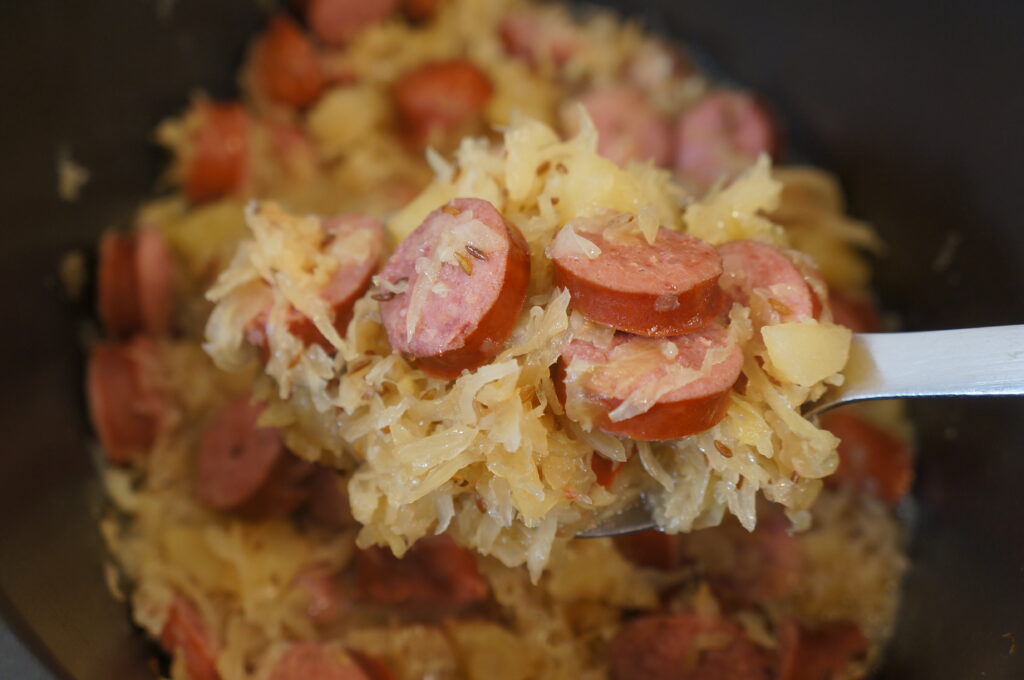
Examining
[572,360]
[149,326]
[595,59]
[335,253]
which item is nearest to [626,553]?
[572,360]

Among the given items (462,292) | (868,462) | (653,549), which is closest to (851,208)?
(868,462)

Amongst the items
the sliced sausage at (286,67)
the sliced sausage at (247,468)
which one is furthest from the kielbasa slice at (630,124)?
the sliced sausage at (247,468)

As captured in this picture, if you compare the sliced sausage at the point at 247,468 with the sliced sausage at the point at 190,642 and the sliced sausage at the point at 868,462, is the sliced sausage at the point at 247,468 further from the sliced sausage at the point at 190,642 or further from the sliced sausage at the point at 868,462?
the sliced sausage at the point at 868,462

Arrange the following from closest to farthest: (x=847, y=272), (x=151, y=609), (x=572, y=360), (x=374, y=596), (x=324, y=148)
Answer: (x=572, y=360) < (x=151, y=609) < (x=374, y=596) < (x=847, y=272) < (x=324, y=148)

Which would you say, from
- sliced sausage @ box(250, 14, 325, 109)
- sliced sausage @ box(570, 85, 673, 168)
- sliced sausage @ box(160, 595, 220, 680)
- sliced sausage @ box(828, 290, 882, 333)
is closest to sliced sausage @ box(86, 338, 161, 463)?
sliced sausage @ box(160, 595, 220, 680)

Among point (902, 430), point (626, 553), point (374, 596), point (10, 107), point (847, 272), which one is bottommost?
point (374, 596)

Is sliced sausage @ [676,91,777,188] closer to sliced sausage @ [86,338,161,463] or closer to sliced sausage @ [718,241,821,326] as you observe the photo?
sliced sausage @ [718,241,821,326]

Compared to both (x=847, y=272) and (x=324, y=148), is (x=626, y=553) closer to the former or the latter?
(x=847, y=272)
